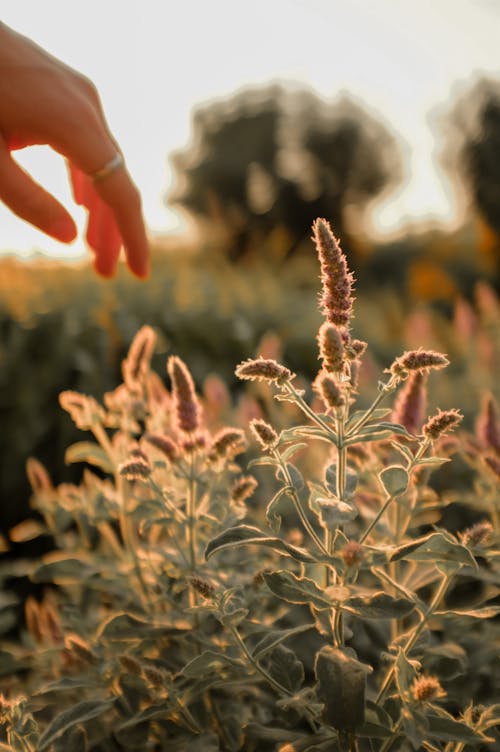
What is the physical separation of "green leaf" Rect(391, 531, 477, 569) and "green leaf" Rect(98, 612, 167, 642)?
0.46 metres

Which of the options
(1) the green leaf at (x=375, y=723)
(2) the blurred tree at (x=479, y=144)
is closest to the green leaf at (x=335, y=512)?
(1) the green leaf at (x=375, y=723)

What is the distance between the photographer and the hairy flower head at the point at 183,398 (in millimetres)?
1247

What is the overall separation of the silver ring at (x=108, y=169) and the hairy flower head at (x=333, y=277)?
55 centimetres

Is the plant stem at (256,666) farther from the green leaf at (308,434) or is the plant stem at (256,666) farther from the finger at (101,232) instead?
the finger at (101,232)

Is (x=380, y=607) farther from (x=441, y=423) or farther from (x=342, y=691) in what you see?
(x=441, y=423)

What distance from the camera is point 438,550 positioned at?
101 cm

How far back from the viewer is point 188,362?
4.90 metres

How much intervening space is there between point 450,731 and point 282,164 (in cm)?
2055

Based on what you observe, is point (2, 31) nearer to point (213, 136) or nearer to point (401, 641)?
point (401, 641)

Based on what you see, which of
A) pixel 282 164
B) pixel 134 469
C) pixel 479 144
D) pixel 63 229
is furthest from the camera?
pixel 282 164

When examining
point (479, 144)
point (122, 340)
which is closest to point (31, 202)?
point (122, 340)

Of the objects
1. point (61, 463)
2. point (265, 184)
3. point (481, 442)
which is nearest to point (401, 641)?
point (481, 442)

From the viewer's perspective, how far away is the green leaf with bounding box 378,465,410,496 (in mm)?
1045

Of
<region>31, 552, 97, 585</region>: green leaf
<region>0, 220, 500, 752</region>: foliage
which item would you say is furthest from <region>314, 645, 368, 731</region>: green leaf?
<region>31, 552, 97, 585</region>: green leaf
